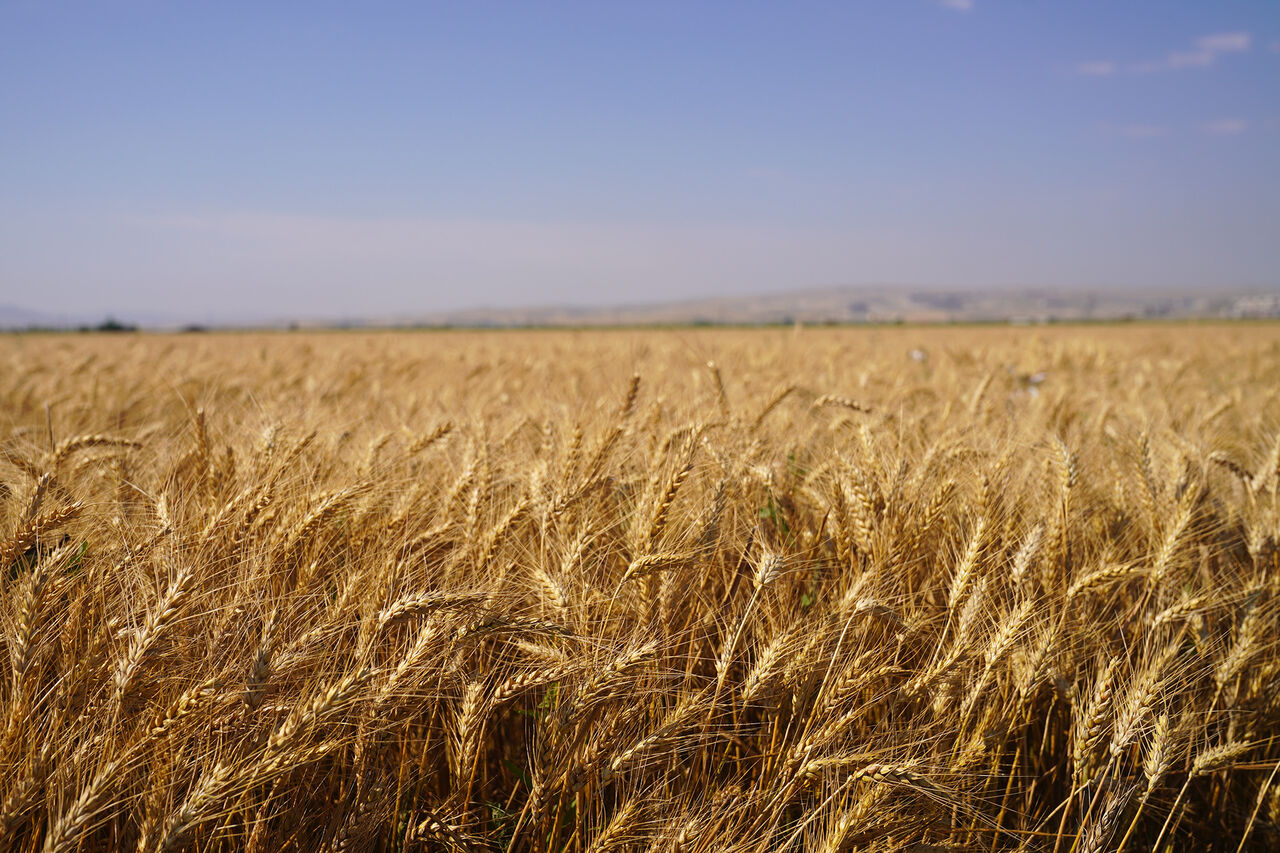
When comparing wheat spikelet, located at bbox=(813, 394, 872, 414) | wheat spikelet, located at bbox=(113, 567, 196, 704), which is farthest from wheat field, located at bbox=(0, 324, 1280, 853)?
wheat spikelet, located at bbox=(813, 394, 872, 414)

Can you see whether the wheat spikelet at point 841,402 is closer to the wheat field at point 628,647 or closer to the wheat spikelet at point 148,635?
the wheat field at point 628,647

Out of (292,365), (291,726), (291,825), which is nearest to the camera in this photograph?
(291,726)

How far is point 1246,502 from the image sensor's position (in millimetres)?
2551

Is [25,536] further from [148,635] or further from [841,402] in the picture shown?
[841,402]

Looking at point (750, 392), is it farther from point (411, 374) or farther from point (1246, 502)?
point (411, 374)

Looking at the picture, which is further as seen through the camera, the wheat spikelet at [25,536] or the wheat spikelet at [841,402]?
the wheat spikelet at [841,402]

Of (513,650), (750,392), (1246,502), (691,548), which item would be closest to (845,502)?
(691,548)

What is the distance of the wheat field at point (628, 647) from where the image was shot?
1201 millimetres

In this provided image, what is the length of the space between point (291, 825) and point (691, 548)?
0.98 m

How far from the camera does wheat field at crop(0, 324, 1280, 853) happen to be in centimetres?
120

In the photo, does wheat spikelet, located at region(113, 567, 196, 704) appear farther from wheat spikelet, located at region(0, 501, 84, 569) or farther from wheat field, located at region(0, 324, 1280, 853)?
wheat spikelet, located at region(0, 501, 84, 569)

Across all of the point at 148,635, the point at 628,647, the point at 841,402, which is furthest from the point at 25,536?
the point at 841,402

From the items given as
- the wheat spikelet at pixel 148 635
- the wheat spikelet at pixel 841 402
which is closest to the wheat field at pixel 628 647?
the wheat spikelet at pixel 148 635

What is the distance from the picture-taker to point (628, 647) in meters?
1.40
